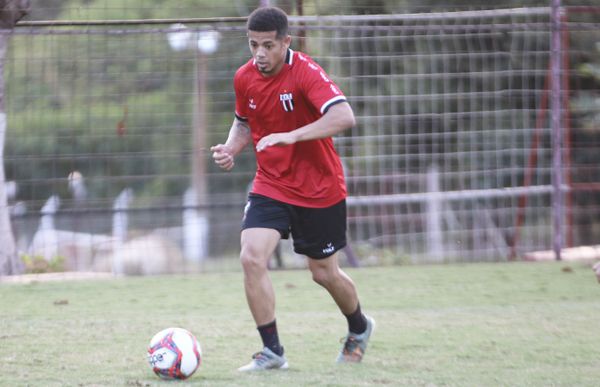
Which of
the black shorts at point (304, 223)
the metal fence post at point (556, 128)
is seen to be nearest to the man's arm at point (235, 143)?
the black shorts at point (304, 223)

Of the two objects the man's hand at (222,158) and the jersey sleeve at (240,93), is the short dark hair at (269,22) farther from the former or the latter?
the man's hand at (222,158)

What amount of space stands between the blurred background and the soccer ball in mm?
6080

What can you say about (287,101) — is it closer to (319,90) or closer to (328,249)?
(319,90)

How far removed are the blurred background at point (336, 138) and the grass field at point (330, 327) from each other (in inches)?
30.5

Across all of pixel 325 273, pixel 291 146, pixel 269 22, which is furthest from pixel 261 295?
pixel 269 22

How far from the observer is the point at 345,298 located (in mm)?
5578

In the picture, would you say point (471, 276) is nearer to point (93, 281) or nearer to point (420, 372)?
point (93, 281)

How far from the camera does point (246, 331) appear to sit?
6.87m

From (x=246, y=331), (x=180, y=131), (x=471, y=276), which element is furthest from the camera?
(x=180, y=131)

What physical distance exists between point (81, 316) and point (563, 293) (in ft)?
13.4

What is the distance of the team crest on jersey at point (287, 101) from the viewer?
5.38 meters

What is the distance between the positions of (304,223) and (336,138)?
19.5ft

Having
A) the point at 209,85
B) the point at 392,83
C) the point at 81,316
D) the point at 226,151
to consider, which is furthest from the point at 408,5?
the point at 226,151

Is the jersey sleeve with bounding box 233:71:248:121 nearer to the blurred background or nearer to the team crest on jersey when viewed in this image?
the team crest on jersey
